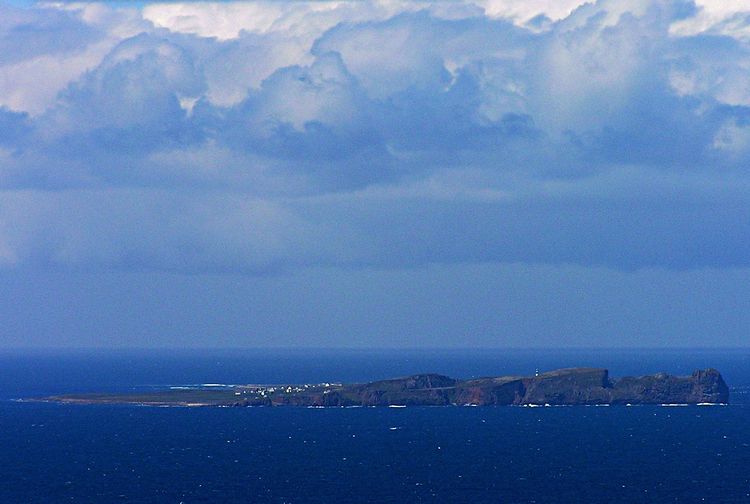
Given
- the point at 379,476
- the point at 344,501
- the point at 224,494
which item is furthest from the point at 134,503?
the point at 379,476

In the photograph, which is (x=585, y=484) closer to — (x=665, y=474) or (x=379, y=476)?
(x=665, y=474)

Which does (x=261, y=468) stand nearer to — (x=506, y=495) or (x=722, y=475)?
(x=506, y=495)

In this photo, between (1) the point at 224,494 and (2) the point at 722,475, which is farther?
(2) the point at 722,475

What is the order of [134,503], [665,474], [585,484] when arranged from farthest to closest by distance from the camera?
[665,474] → [585,484] → [134,503]

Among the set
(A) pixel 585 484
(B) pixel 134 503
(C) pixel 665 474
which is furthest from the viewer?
(C) pixel 665 474

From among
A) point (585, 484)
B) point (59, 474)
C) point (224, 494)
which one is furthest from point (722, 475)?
point (59, 474)

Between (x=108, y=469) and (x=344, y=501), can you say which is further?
(x=108, y=469)

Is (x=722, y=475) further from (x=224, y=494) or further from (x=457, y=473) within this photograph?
(x=224, y=494)
